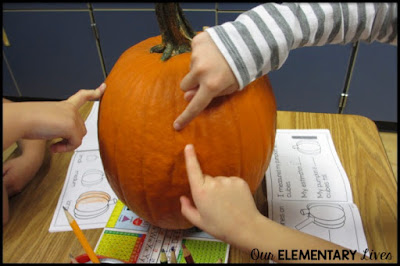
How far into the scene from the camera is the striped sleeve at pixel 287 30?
412 millimetres

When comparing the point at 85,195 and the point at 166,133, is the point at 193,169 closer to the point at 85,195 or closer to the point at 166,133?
the point at 166,133

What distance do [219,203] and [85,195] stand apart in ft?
0.98

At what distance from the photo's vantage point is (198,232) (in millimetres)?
551

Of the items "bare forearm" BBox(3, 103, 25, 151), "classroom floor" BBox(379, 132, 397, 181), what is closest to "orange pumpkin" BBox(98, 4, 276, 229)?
"bare forearm" BBox(3, 103, 25, 151)

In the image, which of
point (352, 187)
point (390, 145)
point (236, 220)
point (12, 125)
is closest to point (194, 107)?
point (236, 220)

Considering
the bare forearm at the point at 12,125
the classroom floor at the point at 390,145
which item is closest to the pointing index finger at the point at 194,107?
the bare forearm at the point at 12,125

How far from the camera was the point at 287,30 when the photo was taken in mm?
433

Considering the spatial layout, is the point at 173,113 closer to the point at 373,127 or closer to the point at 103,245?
the point at 103,245

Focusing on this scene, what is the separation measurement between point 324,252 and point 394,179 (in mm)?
291

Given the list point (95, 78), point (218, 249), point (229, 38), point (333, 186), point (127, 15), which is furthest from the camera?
point (95, 78)

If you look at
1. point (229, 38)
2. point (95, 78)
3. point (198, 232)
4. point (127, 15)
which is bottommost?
point (95, 78)

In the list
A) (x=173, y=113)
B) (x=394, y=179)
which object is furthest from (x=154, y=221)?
(x=394, y=179)

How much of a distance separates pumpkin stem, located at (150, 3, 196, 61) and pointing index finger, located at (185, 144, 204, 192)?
139 millimetres

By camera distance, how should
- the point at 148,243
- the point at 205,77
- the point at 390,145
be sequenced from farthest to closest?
the point at 390,145
the point at 148,243
the point at 205,77
